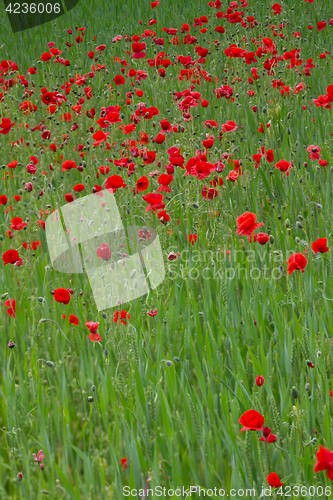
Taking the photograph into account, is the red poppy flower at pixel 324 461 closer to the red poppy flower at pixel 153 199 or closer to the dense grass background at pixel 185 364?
the dense grass background at pixel 185 364

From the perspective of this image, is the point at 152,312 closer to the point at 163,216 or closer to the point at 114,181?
the point at 163,216

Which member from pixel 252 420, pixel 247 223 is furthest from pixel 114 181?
pixel 252 420

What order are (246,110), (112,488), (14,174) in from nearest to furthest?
(112,488) → (14,174) → (246,110)

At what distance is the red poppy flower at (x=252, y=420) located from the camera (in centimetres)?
112

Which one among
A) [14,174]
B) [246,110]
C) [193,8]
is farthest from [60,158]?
[193,8]

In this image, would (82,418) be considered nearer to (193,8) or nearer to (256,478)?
(256,478)

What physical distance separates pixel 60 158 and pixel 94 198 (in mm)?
1236

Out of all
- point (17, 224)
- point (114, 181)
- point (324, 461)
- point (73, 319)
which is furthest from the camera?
point (17, 224)

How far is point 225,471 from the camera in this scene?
1.41 meters

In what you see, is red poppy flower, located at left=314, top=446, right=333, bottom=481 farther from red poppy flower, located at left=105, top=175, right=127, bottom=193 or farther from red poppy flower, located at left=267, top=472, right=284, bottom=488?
red poppy flower, located at left=105, top=175, right=127, bottom=193

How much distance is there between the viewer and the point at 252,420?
1138 mm

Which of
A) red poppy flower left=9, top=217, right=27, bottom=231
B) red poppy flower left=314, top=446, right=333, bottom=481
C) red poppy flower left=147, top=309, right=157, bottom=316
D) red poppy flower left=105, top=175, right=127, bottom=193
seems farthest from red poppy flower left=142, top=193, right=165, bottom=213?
red poppy flower left=314, top=446, right=333, bottom=481

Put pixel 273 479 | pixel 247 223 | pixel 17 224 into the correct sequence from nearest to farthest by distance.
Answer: pixel 273 479
pixel 247 223
pixel 17 224

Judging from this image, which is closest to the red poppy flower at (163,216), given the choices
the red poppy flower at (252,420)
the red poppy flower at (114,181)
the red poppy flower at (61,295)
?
the red poppy flower at (114,181)
